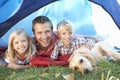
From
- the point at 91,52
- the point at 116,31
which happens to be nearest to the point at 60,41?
the point at 91,52

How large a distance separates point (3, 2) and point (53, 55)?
836 millimetres

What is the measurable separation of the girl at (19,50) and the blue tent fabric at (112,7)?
2.90 ft

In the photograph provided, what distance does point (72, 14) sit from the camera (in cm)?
491

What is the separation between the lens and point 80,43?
467cm

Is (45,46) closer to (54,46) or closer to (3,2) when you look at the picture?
(54,46)

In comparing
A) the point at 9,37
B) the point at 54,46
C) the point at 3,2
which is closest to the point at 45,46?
the point at 54,46

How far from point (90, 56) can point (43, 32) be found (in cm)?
57

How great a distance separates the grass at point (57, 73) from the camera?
4195 millimetres

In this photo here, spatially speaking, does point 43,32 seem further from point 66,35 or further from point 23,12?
point 23,12

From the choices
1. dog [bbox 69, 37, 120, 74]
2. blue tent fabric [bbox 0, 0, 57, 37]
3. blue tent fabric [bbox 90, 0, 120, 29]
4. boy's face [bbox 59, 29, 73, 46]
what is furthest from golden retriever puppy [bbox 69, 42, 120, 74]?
blue tent fabric [bbox 0, 0, 57, 37]

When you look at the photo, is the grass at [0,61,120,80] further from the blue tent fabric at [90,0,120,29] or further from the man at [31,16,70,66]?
the blue tent fabric at [90,0,120,29]

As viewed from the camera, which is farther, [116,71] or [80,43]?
[80,43]

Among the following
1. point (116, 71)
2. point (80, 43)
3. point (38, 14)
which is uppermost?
point (38, 14)

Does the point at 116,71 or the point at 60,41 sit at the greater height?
the point at 60,41
